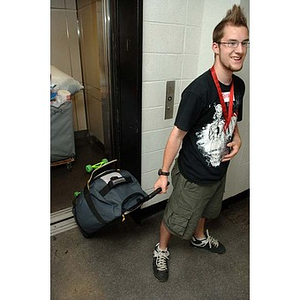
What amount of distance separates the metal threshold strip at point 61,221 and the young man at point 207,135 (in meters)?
0.79

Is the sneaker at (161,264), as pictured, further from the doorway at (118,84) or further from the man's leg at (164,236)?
the doorway at (118,84)

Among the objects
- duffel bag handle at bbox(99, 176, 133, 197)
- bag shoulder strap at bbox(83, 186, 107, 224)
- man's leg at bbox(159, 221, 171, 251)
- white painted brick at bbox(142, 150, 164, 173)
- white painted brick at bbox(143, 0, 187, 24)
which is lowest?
man's leg at bbox(159, 221, 171, 251)

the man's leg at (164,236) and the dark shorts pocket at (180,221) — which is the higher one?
the dark shorts pocket at (180,221)

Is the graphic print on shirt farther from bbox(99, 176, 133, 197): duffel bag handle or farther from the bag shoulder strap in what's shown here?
the bag shoulder strap

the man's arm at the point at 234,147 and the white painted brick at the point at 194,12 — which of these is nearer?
the man's arm at the point at 234,147

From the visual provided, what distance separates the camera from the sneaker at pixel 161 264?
151 cm

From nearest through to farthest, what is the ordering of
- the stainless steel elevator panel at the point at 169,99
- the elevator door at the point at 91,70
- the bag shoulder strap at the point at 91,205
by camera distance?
the bag shoulder strap at the point at 91,205, the stainless steel elevator panel at the point at 169,99, the elevator door at the point at 91,70

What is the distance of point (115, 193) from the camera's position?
60.9 inches

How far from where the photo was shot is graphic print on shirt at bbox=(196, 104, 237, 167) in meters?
1.22

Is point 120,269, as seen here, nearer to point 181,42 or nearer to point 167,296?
point 167,296

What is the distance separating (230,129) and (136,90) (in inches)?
24.4

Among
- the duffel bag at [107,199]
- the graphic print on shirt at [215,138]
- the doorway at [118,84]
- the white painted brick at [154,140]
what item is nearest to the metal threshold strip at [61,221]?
the doorway at [118,84]

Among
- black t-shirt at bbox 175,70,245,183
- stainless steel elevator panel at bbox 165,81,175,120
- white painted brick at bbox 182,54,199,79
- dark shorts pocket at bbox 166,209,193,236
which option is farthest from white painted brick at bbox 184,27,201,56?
dark shorts pocket at bbox 166,209,193,236

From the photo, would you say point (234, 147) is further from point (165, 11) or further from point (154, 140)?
point (165, 11)
